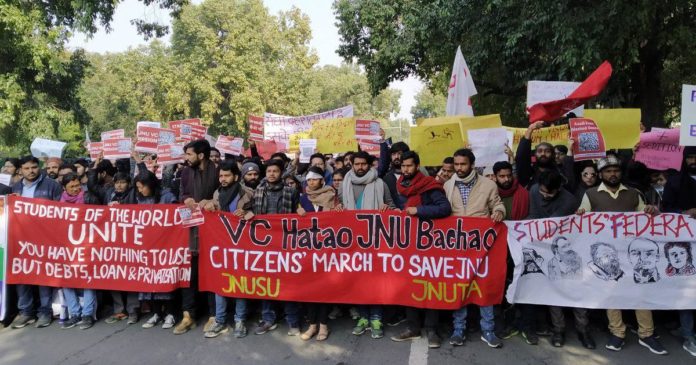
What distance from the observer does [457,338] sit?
4562 millimetres

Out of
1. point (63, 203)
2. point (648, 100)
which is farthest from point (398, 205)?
point (648, 100)

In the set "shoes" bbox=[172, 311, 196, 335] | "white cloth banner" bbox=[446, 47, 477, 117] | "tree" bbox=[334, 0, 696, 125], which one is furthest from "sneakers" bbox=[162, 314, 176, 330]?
"tree" bbox=[334, 0, 696, 125]

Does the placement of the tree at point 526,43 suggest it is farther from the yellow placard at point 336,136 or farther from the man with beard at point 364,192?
the man with beard at point 364,192

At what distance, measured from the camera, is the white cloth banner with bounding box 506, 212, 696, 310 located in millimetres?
4422

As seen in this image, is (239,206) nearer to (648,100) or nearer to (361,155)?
(361,155)

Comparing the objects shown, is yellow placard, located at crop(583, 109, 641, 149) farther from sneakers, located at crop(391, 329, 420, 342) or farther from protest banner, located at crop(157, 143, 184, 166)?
protest banner, located at crop(157, 143, 184, 166)

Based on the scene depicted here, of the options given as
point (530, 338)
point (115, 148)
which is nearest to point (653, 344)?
point (530, 338)

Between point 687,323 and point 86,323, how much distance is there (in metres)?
5.73

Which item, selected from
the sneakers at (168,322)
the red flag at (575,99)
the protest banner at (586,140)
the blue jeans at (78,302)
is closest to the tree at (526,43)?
the red flag at (575,99)

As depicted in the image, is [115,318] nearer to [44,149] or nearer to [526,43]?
[44,149]

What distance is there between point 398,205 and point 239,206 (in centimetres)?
172

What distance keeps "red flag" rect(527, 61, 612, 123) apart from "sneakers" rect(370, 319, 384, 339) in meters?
2.81

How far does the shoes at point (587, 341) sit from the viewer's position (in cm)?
438

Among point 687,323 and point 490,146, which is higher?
point 490,146
